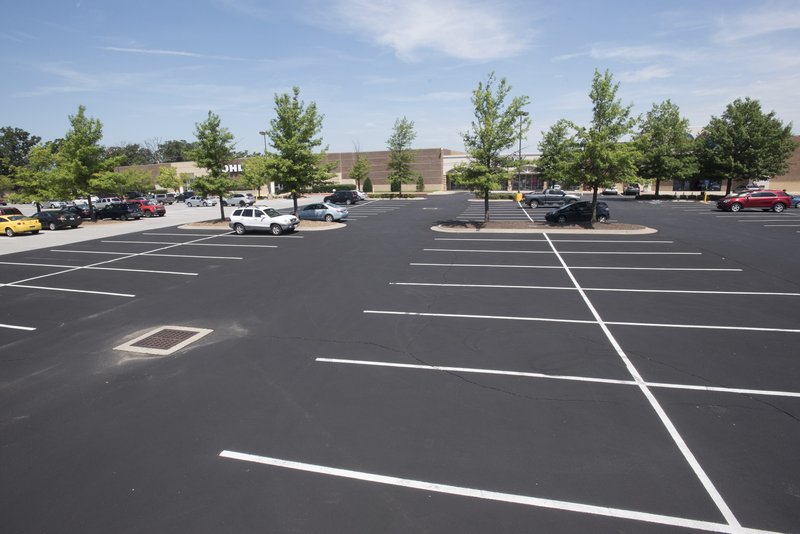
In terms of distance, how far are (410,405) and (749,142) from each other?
50.2 metres

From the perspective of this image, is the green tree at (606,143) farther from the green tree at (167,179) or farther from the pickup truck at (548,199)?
the green tree at (167,179)

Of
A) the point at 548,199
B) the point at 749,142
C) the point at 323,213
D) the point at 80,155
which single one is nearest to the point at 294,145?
the point at 323,213

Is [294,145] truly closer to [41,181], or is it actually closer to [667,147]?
[41,181]

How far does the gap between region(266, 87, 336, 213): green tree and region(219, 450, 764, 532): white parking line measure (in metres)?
25.6

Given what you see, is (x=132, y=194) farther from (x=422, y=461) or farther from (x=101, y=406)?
(x=422, y=461)

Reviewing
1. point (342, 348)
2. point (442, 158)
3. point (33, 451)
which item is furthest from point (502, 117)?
point (442, 158)

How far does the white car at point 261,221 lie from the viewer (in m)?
26.1

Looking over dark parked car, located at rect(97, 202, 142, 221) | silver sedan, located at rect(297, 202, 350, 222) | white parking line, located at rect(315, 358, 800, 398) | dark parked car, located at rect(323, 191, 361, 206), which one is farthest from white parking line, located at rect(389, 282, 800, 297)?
dark parked car, located at rect(323, 191, 361, 206)

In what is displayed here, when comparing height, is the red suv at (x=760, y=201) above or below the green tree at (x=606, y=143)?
below

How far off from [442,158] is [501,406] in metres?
73.0

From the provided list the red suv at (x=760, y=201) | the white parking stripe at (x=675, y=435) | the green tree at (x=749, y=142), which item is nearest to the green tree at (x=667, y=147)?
the green tree at (x=749, y=142)

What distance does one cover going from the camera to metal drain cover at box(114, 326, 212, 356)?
29.9 feet

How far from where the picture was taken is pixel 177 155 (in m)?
130

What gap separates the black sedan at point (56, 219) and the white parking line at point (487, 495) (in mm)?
34143
